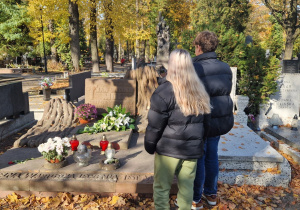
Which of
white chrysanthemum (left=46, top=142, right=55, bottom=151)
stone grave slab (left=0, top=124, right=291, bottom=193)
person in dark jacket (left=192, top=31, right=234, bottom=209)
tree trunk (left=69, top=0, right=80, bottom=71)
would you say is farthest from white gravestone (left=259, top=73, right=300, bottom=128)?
tree trunk (left=69, top=0, right=80, bottom=71)

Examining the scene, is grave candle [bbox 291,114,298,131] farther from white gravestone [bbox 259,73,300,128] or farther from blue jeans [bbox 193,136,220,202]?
blue jeans [bbox 193,136,220,202]

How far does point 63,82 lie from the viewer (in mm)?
14234

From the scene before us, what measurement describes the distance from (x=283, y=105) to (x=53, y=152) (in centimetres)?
725

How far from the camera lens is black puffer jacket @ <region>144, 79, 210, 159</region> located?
99.4 inches

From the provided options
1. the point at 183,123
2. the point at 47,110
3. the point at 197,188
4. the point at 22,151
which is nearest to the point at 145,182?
the point at 197,188

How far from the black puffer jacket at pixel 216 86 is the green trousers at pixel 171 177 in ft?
2.02

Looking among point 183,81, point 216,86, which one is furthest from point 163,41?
point 183,81

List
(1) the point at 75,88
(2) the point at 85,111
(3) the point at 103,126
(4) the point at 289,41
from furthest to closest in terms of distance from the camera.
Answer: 1. (4) the point at 289,41
2. (1) the point at 75,88
3. (2) the point at 85,111
4. (3) the point at 103,126

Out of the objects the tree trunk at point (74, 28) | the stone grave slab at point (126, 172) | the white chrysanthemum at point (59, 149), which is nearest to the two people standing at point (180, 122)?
the stone grave slab at point (126, 172)

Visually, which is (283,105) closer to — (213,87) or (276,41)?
(213,87)

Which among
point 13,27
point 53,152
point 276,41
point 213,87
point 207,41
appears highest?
point 13,27

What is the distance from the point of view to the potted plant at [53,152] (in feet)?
13.8

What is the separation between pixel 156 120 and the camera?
2557 millimetres

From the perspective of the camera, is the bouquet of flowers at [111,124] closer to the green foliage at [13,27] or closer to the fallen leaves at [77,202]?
the fallen leaves at [77,202]
